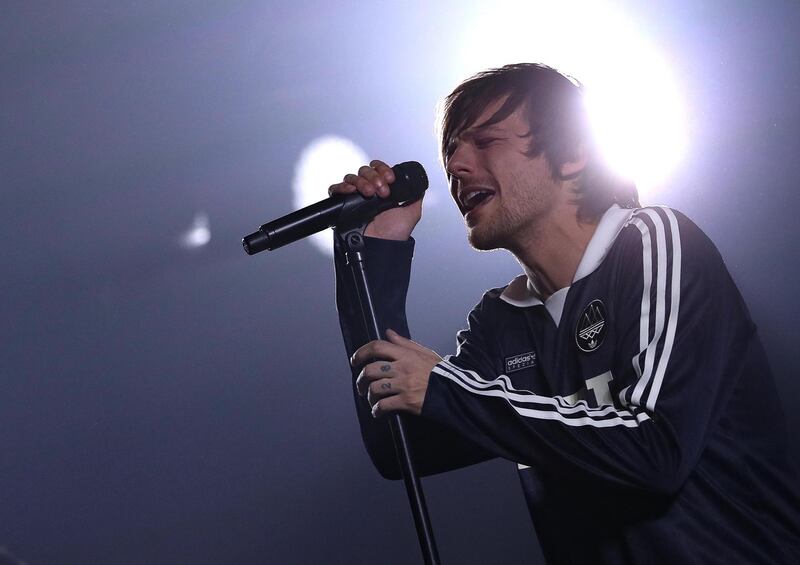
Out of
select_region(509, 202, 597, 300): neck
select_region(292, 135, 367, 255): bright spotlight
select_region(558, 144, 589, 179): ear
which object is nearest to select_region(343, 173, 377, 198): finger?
select_region(509, 202, 597, 300): neck

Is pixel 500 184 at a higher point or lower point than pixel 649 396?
higher

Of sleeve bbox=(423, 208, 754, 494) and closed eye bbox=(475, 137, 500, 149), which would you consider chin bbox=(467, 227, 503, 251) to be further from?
sleeve bbox=(423, 208, 754, 494)

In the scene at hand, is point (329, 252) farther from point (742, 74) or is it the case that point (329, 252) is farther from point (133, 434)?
point (742, 74)

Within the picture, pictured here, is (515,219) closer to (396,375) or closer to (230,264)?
(396,375)

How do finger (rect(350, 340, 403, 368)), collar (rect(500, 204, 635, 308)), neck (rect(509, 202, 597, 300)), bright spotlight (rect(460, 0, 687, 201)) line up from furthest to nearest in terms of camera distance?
bright spotlight (rect(460, 0, 687, 201))
neck (rect(509, 202, 597, 300))
collar (rect(500, 204, 635, 308))
finger (rect(350, 340, 403, 368))

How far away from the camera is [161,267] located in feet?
8.29

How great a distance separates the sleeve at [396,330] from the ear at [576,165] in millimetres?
348

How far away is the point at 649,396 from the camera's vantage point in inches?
38.6

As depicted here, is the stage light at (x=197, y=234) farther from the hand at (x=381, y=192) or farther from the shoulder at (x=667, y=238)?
the shoulder at (x=667, y=238)

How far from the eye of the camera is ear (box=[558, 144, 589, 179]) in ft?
4.99

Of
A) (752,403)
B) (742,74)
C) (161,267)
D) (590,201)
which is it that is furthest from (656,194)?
(161,267)

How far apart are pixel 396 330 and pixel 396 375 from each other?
37 centimetres

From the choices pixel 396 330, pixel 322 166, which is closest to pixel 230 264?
pixel 322 166

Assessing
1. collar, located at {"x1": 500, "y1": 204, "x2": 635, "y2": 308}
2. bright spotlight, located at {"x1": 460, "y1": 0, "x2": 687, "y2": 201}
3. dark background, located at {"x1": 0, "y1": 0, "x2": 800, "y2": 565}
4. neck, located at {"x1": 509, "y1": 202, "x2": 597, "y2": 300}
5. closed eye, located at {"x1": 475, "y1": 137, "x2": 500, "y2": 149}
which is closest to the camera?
collar, located at {"x1": 500, "y1": 204, "x2": 635, "y2": 308}
